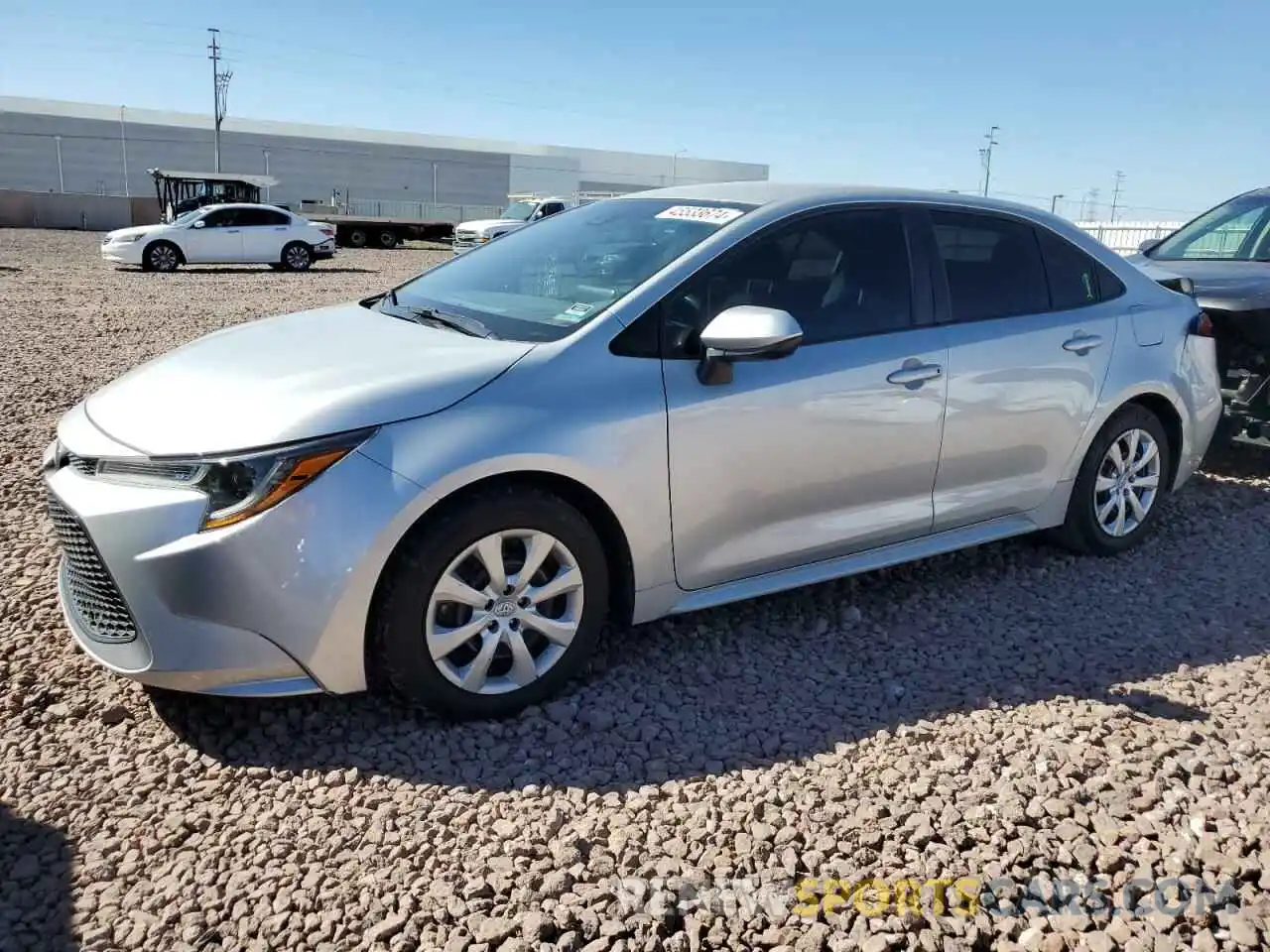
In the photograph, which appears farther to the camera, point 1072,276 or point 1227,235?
point 1227,235

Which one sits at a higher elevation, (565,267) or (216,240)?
(565,267)

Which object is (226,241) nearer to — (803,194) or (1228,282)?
(1228,282)

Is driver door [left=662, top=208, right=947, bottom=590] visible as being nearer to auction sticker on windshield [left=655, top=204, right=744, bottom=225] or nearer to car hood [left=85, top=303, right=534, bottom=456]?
auction sticker on windshield [left=655, top=204, right=744, bottom=225]

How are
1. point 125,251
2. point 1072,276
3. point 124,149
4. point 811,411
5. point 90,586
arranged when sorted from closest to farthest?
1. point 90,586
2. point 811,411
3. point 1072,276
4. point 125,251
5. point 124,149

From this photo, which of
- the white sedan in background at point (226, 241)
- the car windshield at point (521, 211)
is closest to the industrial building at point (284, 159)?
the car windshield at point (521, 211)

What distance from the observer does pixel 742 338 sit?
3.32 m

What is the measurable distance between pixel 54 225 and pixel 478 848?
44873 millimetres

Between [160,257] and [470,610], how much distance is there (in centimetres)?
2151

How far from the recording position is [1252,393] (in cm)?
620

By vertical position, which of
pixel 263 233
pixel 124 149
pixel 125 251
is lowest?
pixel 125 251

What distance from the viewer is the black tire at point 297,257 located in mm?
23859

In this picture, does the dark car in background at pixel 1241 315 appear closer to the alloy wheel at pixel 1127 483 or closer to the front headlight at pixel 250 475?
the alloy wheel at pixel 1127 483

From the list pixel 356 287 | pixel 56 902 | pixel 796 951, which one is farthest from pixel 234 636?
pixel 356 287

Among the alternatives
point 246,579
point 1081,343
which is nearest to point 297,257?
point 1081,343
